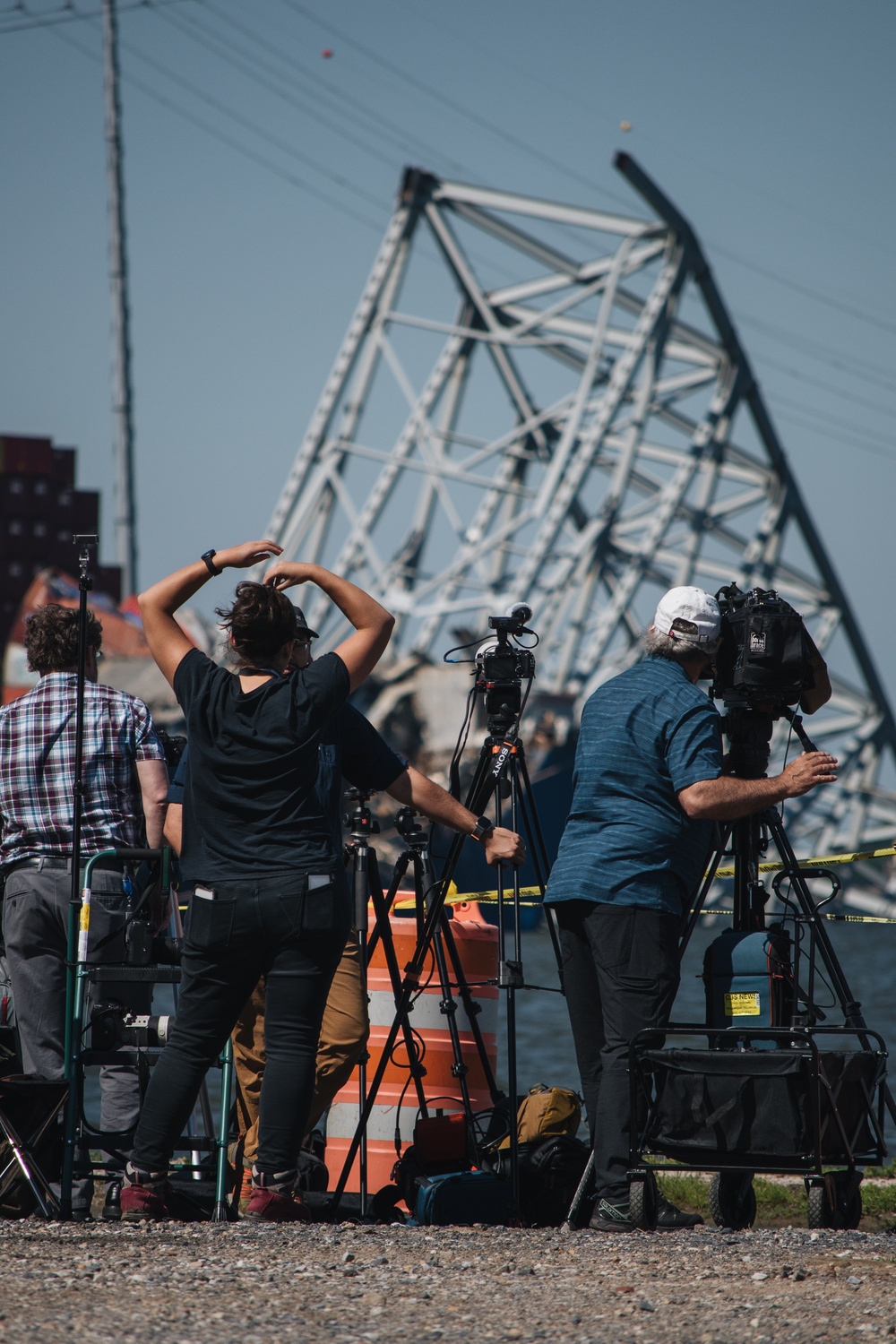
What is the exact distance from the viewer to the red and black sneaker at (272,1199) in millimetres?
3912

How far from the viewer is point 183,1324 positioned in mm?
2879

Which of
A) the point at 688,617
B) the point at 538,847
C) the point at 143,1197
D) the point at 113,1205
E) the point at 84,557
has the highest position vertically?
the point at 84,557

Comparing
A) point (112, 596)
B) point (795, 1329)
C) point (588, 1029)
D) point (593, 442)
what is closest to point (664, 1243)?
point (588, 1029)

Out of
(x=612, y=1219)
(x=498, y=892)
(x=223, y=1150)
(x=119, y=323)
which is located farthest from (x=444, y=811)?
(x=119, y=323)

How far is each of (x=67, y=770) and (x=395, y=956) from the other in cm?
109

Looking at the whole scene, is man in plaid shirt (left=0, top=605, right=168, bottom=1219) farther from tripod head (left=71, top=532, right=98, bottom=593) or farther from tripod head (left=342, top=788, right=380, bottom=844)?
tripod head (left=342, top=788, right=380, bottom=844)

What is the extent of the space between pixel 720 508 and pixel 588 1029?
34.8 m

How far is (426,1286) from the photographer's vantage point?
3.30 metres

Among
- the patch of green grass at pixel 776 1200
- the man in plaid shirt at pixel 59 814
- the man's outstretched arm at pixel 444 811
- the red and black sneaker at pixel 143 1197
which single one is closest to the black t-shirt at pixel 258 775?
the man's outstretched arm at pixel 444 811

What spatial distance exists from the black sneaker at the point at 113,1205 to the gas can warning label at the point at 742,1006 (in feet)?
5.40

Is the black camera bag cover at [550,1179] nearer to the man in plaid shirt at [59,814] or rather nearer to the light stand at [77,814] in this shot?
the man in plaid shirt at [59,814]

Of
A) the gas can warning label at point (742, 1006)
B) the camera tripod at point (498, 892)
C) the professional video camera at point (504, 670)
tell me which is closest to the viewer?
the gas can warning label at point (742, 1006)

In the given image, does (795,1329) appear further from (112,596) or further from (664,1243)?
(112,596)

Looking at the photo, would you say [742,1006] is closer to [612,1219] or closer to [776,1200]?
[612,1219]
